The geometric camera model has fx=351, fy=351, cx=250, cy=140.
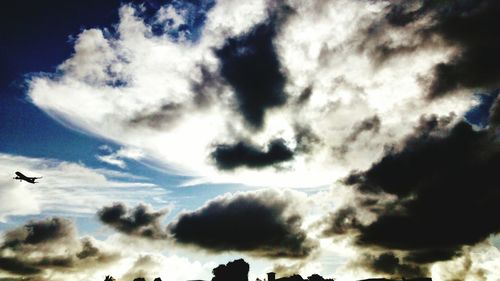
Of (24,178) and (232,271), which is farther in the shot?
(232,271)

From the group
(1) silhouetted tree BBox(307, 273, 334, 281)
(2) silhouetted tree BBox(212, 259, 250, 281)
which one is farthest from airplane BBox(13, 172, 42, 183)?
(1) silhouetted tree BBox(307, 273, 334, 281)

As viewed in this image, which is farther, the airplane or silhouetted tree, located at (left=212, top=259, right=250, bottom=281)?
silhouetted tree, located at (left=212, top=259, right=250, bottom=281)

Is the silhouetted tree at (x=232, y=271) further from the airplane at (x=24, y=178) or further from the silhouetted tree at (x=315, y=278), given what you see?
the airplane at (x=24, y=178)

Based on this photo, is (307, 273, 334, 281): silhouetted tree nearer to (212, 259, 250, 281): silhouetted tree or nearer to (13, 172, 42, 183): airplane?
(212, 259, 250, 281): silhouetted tree

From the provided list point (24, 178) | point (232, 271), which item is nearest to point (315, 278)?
point (232, 271)

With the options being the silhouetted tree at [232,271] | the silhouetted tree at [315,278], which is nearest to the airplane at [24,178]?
the silhouetted tree at [232,271]

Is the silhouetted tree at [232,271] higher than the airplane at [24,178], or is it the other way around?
the airplane at [24,178]

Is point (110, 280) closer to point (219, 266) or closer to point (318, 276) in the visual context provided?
point (219, 266)

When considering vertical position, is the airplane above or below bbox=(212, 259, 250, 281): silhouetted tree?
above

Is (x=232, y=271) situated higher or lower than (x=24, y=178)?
lower

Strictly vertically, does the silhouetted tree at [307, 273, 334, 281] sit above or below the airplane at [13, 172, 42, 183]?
below

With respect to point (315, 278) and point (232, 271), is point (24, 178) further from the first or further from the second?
point (315, 278)

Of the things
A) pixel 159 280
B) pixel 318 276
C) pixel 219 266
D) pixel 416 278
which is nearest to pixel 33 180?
pixel 159 280

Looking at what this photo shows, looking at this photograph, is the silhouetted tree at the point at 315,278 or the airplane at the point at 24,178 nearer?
the airplane at the point at 24,178
